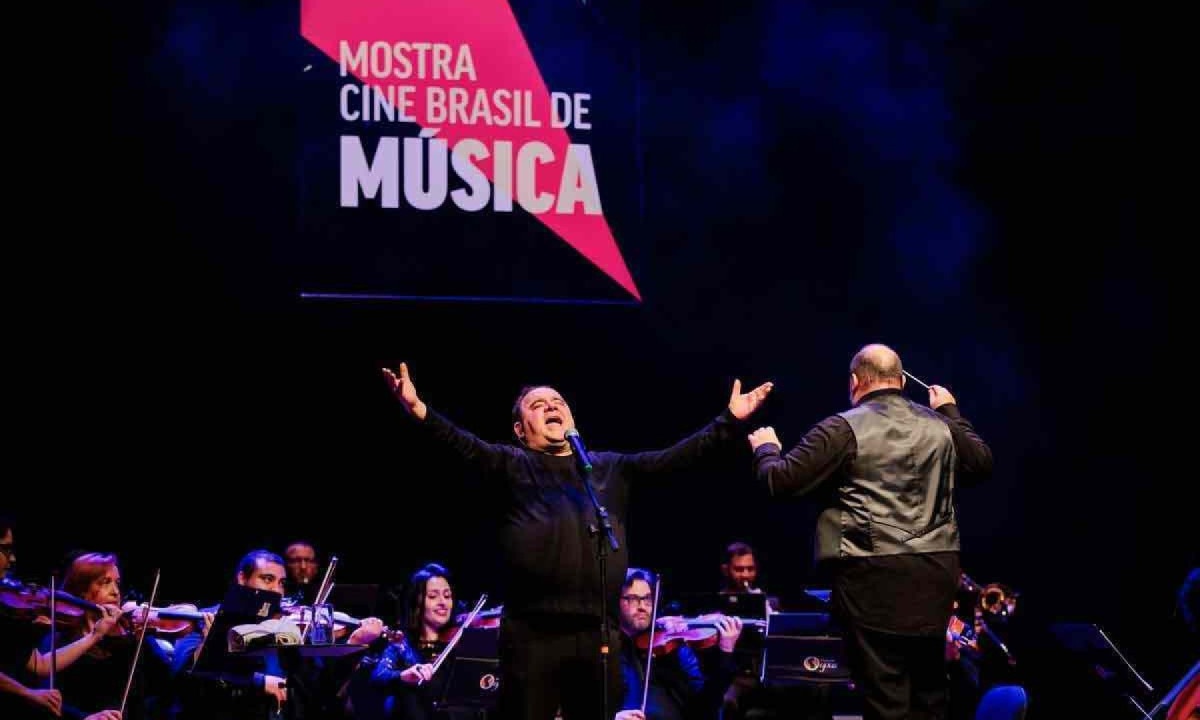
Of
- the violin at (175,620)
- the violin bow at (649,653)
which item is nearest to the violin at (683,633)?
the violin bow at (649,653)

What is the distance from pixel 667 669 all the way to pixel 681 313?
1940mm

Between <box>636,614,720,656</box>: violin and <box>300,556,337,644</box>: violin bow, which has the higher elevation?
<box>300,556,337,644</box>: violin bow

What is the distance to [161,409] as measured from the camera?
6957 mm

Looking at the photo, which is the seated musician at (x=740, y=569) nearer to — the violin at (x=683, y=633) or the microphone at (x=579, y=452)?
the violin at (x=683, y=633)

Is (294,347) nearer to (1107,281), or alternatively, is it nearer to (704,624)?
(704,624)

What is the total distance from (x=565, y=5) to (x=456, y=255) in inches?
54.6

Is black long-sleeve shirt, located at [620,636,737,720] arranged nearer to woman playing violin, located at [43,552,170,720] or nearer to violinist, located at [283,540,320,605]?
violinist, located at [283,540,320,605]

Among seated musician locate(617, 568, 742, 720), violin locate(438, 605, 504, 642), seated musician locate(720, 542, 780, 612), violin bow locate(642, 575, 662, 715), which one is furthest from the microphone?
seated musician locate(720, 542, 780, 612)

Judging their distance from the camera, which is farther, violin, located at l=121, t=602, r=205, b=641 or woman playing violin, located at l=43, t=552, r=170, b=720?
violin, located at l=121, t=602, r=205, b=641

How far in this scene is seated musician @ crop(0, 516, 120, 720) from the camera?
16.7ft

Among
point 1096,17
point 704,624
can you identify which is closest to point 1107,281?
point 1096,17

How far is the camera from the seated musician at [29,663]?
508cm

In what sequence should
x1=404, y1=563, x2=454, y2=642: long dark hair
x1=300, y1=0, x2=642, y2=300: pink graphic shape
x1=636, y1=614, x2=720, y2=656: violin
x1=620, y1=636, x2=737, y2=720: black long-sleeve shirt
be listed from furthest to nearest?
x1=300, y1=0, x2=642, y2=300: pink graphic shape → x1=636, y1=614, x2=720, y2=656: violin → x1=620, y1=636, x2=737, y2=720: black long-sleeve shirt → x1=404, y1=563, x2=454, y2=642: long dark hair

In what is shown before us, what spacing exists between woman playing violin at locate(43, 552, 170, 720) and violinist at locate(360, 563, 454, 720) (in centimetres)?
102
